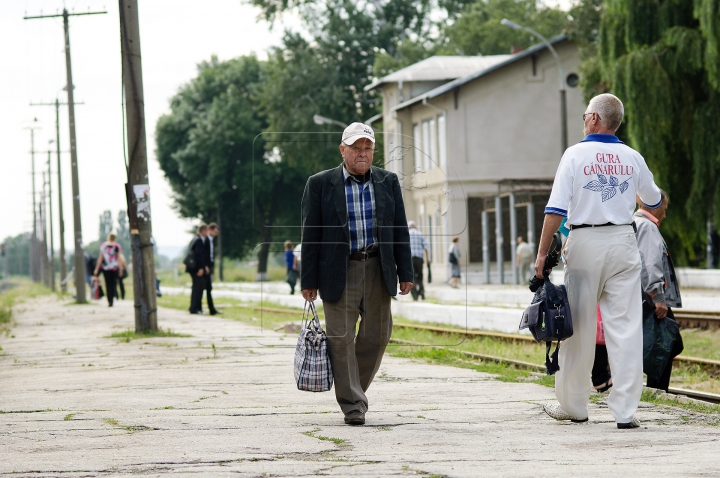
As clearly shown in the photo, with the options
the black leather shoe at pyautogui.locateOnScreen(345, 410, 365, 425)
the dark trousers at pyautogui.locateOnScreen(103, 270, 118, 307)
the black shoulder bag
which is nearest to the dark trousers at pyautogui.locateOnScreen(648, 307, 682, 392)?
the black shoulder bag

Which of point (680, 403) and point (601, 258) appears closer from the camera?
point (601, 258)

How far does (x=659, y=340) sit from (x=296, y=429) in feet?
10.3

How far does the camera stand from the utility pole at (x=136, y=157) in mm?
15875

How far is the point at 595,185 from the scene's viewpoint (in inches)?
279

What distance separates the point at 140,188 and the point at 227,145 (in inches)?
2049

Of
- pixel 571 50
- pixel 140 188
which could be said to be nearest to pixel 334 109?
pixel 571 50

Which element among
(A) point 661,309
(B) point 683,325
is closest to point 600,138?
(A) point 661,309

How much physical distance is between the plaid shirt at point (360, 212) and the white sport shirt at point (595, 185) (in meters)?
1.16

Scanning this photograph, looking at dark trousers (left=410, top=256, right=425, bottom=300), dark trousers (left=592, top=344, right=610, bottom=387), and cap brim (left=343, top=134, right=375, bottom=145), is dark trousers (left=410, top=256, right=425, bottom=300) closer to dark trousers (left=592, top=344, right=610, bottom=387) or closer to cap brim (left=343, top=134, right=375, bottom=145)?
dark trousers (left=592, top=344, right=610, bottom=387)

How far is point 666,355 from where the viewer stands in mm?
8672

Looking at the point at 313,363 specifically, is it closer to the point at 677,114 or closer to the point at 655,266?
the point at 655,266

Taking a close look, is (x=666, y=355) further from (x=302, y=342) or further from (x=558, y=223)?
(x=302, y=342)

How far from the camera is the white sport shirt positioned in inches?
277

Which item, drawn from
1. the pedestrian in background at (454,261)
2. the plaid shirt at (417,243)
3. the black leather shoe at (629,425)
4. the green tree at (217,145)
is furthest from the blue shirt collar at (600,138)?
the green tree at (217,145)
